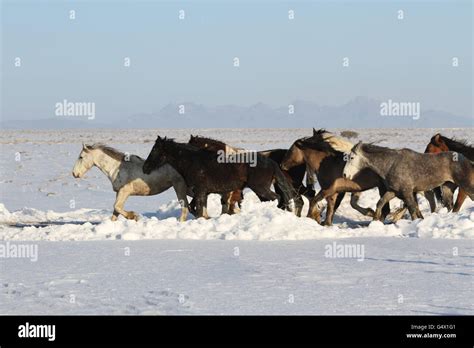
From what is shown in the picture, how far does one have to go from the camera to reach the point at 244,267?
1027 cm

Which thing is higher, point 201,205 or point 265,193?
point 265,193

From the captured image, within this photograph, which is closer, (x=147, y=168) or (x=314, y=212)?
(x=314, y=212)

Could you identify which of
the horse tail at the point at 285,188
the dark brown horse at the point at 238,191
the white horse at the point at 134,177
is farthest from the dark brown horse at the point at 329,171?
the white horse at the point at 134,177

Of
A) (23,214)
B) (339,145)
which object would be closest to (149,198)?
(23,214)

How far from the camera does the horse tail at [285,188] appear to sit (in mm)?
15281

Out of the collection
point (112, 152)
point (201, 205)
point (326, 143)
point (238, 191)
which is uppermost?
point (326, 143)

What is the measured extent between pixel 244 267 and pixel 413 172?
5.37 meters

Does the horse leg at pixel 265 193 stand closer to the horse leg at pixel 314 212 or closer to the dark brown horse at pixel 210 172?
the dark brown horse at pixel 210 172

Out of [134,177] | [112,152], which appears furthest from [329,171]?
[112,152]

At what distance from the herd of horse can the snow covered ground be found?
0.94 m

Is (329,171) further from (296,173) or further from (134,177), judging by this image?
(134,177)

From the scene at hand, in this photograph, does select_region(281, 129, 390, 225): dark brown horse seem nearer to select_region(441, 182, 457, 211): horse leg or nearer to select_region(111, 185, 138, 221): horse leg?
select_region(441, 182, 457, 211): horse leg

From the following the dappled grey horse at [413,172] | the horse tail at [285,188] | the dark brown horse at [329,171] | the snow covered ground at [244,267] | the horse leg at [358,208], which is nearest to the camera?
the snow covered ground at [244,267]

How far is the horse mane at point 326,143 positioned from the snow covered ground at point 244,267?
151 cm
